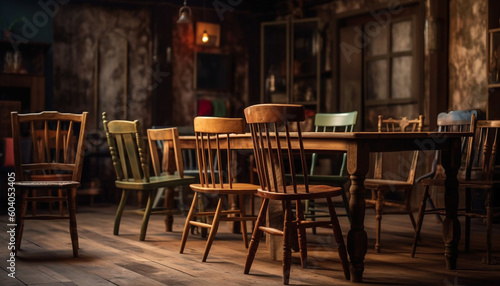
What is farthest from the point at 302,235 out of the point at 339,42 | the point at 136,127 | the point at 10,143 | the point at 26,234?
the point at 339,42

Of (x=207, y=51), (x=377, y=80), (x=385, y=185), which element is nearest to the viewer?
(x=385, y=185)

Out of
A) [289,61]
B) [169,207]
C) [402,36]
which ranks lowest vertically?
[169,207]

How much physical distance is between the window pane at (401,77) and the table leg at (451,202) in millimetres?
3718

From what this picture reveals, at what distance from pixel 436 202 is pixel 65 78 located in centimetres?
489

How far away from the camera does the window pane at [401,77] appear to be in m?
7.46

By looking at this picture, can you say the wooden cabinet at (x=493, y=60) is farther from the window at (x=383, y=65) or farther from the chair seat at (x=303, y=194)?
the chair seat at (x=303, y=194)

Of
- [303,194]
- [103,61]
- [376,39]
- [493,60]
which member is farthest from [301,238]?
[103,61]

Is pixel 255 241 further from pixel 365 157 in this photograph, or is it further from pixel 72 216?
pixel 72 216

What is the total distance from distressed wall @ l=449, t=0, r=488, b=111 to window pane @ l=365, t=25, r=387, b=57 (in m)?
0.95

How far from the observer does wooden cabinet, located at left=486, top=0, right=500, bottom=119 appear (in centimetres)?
635

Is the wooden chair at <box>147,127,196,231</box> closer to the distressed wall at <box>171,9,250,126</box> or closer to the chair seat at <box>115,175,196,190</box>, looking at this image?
the chair seat at <box>115,175,196,190</box>

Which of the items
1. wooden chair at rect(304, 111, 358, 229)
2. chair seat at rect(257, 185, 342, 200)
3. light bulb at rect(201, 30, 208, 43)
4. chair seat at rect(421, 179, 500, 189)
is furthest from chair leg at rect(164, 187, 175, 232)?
light bulb at rect(201, 30, 208, 43)

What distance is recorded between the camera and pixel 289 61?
8430 mm

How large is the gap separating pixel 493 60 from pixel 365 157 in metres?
3.56
